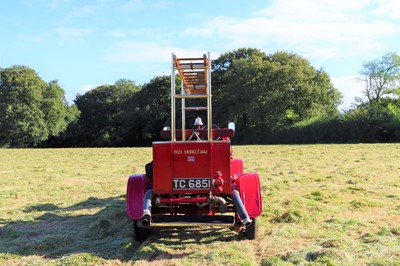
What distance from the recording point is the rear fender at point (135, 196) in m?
5.59

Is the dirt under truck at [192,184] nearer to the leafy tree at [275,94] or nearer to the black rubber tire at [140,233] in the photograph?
the black rubber tire at [140,233]

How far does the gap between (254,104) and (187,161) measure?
38086mm

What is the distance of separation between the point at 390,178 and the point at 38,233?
8.81 metres

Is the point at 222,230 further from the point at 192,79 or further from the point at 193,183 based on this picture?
the point at 192,79

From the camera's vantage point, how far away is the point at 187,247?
5445mm

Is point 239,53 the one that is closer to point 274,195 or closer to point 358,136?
point 358,136

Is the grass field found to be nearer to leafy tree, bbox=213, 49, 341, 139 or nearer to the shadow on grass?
the shadow on grass

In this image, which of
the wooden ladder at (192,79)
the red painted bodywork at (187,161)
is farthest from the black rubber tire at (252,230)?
the wooden ladder at (192,79)

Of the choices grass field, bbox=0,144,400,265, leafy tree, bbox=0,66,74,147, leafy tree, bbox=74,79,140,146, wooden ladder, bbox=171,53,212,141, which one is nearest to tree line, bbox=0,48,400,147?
leafy tree, bbox=0,66,74,147

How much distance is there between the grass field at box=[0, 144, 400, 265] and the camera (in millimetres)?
4922

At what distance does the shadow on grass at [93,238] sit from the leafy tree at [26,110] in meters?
40.0

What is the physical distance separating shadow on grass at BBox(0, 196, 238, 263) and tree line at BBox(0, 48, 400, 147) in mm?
33386

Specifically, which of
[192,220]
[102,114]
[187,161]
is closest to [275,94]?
[102,114]

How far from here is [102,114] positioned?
56.0m
